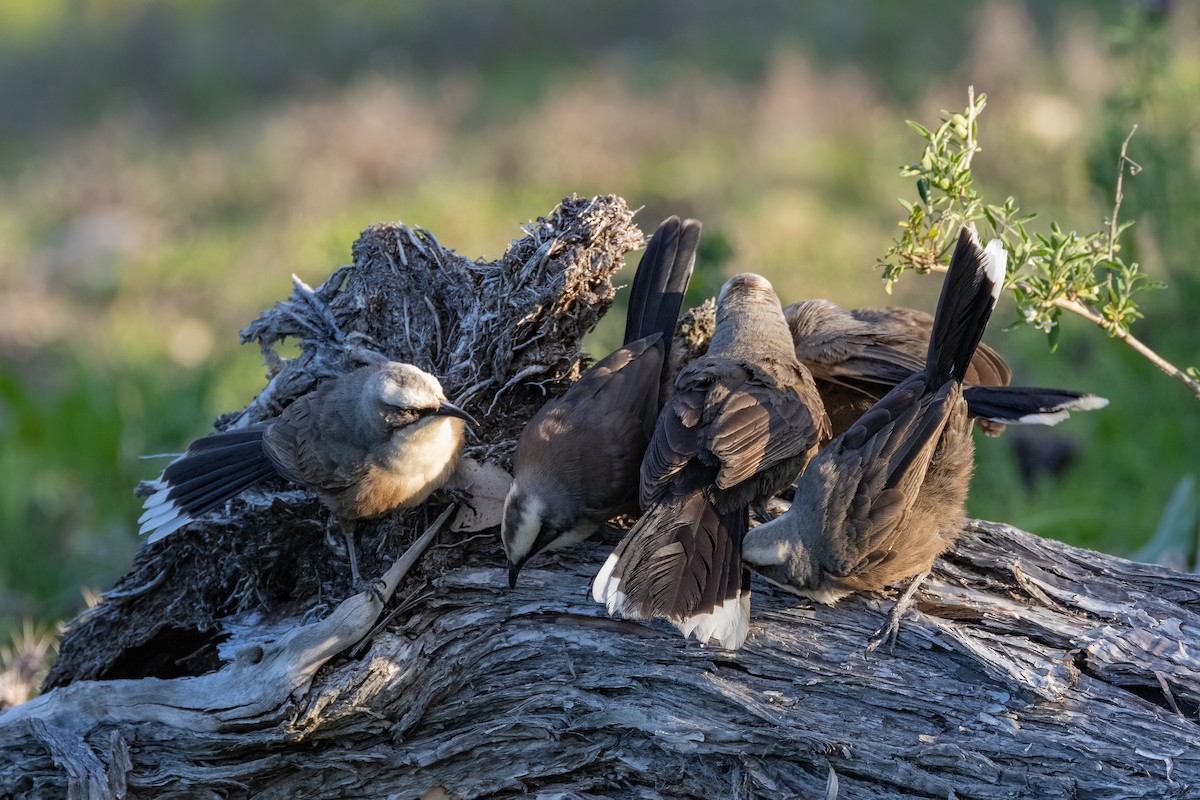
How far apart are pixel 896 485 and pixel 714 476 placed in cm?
60

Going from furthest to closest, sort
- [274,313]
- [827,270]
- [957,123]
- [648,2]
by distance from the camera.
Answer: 1. [648,2]
2. [827,270]
3. [274,313]
4. [957,123]

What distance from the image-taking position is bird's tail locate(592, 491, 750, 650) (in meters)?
3.53

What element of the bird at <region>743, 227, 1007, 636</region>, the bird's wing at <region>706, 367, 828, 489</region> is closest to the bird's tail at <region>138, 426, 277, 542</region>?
the bird's wing at <region>706, 367, 828, 489</region>

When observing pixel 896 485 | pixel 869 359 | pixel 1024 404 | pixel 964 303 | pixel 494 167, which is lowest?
pixel 896 485

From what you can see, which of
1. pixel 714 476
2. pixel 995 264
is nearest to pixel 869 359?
pixel 995 264

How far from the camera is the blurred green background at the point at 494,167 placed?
272 inches

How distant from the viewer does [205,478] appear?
14.0ft

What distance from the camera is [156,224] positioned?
1195cm

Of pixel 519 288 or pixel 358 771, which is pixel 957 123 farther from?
pixel 358 771

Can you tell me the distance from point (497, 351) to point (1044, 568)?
6.61 ft

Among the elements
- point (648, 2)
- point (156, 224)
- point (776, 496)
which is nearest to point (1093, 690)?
point (776, 496)

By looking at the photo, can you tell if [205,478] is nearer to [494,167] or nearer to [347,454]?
[347,454]

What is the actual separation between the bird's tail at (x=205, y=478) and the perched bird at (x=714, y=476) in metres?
1.44

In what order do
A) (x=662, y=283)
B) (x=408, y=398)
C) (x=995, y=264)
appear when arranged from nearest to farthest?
(x=995, y=264)
(x=408, y=398)
(x=662, y=283)
